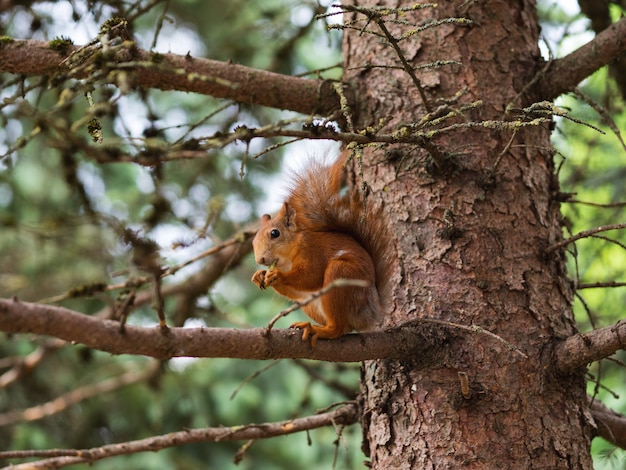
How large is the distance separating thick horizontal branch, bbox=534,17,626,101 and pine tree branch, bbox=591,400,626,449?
0.86 meters

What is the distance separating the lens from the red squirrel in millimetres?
1996

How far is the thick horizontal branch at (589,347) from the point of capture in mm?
1597

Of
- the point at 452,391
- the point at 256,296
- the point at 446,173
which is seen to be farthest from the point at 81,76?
the point at 256,296

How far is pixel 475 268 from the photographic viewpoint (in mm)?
1861

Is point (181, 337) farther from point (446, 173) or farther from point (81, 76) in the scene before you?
point (446, 173)

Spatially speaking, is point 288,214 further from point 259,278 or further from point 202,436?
point 202,436

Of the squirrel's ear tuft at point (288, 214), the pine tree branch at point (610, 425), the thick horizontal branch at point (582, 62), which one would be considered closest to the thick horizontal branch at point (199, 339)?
the pine tree branch at point (610, 425)

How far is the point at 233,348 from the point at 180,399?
4.04m

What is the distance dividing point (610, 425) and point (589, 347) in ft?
1.39

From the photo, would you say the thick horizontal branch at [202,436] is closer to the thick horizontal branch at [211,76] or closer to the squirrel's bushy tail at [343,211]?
the squirrel's bushy tail at [343,211]

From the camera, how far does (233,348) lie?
4.69 ft

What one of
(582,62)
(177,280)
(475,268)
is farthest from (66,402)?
(582,62)

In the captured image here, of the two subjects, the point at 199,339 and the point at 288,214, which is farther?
the point at 288,214

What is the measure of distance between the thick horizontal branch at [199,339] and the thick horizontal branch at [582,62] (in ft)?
2.62
